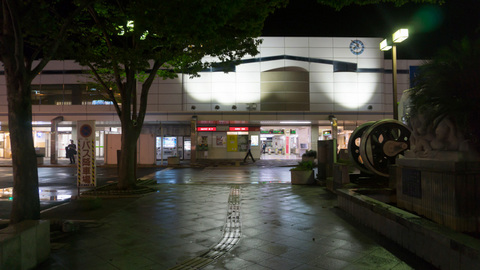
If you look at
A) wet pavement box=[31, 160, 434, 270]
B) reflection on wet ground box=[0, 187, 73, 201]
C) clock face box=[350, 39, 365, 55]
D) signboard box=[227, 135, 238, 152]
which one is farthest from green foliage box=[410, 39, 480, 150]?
signboard box=[227, 135, 238, 152]

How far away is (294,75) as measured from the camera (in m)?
30.5

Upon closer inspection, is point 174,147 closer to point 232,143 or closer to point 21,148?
point 232,143

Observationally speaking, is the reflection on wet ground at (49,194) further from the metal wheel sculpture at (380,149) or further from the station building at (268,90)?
the station building at (268,90)

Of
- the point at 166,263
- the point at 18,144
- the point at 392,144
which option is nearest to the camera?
the point at 166,263

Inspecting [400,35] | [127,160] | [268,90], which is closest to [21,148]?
[127,160]

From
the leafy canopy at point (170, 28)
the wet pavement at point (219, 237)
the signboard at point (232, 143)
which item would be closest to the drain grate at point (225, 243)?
the wet pavement at point (219, 237)

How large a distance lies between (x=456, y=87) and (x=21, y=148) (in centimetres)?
746

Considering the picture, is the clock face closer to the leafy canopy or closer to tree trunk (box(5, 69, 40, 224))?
the leafy canopy

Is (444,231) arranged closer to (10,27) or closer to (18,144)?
(18,144)

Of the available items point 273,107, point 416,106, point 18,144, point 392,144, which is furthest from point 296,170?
point 273,107

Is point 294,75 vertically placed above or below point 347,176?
above

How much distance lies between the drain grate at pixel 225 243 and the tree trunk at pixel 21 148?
3.24 m

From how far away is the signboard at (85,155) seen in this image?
36.1 feet

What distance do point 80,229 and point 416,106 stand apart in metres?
7.23
